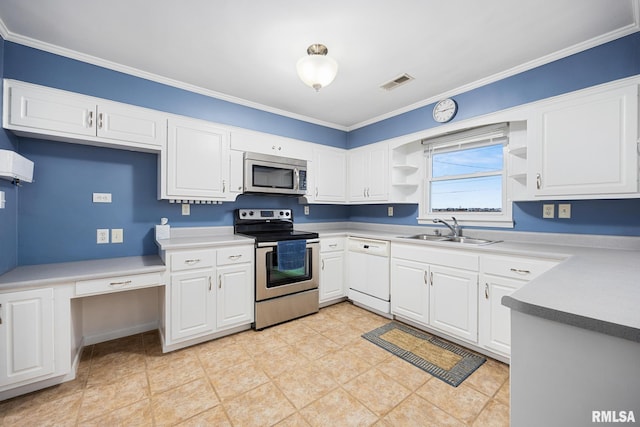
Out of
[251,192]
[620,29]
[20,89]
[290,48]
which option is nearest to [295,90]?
[290,48]

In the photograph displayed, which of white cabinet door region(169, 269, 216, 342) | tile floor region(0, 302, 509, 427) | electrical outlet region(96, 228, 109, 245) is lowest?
tile floor region(0, 302, 509, 427)

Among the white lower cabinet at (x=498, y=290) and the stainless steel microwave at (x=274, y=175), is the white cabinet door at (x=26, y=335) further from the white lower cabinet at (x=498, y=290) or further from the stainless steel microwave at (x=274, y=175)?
the white lower cabinet at (x=498, y=290)

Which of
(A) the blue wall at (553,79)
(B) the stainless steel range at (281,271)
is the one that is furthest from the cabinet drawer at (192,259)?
(A) the blue wall at (553,79)

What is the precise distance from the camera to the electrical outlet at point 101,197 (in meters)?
2.44

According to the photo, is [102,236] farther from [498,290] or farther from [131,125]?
[498,290]

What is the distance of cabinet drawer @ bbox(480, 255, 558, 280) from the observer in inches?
75.8

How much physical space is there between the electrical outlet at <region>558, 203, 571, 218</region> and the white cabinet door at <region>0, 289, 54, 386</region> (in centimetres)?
390

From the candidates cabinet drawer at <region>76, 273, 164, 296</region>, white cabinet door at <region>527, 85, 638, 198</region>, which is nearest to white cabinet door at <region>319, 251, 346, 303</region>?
cabinet drawer at <region>76, 273, 164, 296</region>

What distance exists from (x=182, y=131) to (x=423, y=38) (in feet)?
7.38

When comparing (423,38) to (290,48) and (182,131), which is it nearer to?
(290,48)

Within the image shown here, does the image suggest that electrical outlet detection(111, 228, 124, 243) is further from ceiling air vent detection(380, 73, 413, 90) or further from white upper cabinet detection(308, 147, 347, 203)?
ceiling air vent detection(380, 73, 413, 90)

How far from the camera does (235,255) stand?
260 cm

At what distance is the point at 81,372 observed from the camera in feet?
6.64

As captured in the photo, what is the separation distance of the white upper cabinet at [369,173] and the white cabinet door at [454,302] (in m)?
1.27
